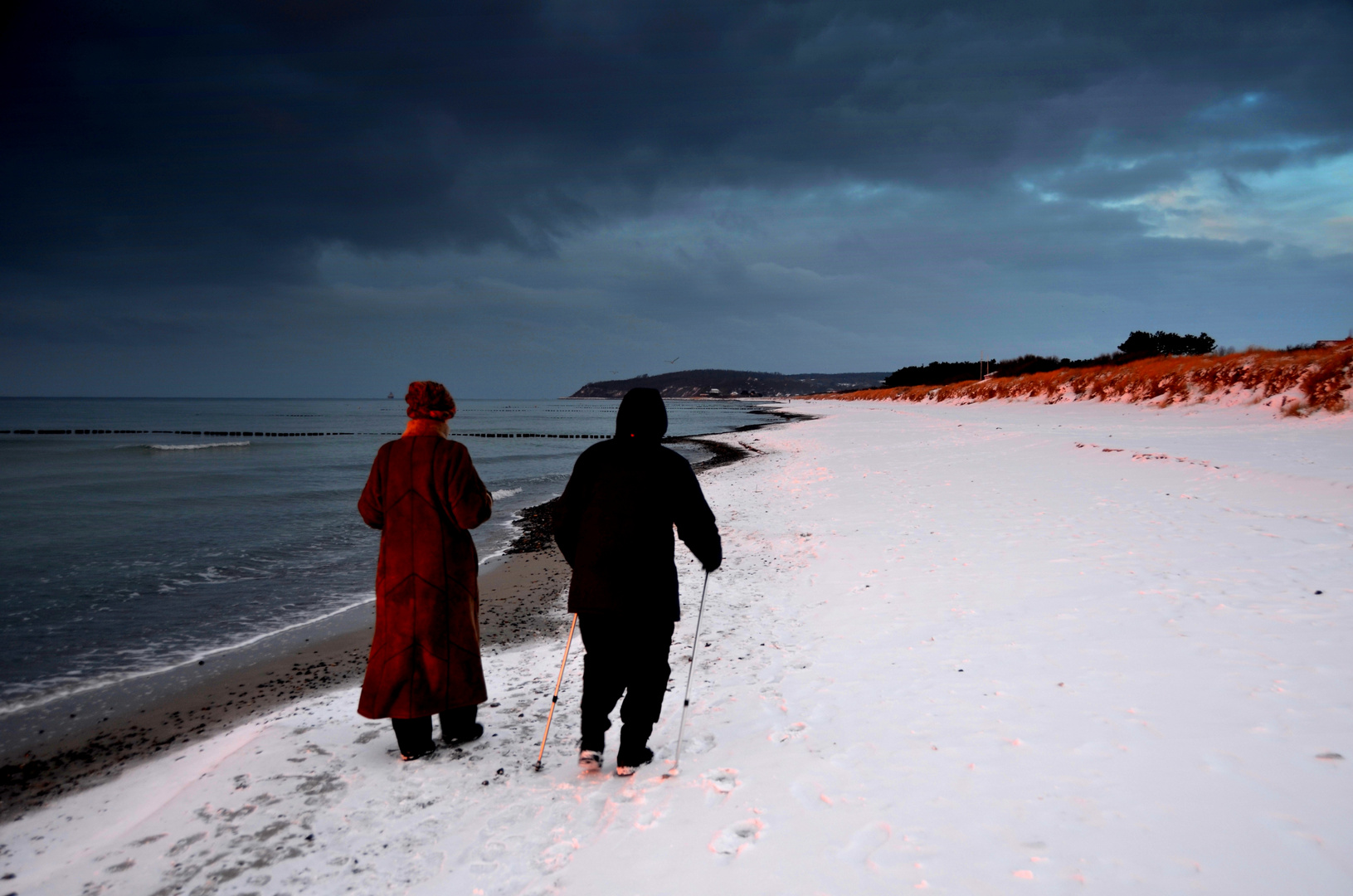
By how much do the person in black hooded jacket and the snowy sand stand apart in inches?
23.9

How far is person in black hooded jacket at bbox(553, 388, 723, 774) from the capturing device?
3756 mm

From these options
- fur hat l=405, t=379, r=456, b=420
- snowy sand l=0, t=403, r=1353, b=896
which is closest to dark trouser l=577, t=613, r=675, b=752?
snowy sand l=0, t=403, r=1353, b=896

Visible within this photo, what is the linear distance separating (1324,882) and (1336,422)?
21.5m

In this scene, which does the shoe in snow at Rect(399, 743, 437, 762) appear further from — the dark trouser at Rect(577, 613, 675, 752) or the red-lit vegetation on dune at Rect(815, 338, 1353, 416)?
the red-lit vegetation on dune at Rect(815, 338, 1353, 416)

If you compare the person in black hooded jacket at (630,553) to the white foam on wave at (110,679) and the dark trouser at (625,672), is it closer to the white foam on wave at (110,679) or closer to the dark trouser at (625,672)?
the dark trouser at (625,672)

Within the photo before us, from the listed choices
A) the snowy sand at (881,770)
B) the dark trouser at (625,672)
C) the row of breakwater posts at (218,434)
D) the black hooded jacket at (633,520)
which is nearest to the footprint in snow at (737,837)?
the snowy sand at (881,770)

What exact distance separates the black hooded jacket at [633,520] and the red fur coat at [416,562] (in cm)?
73

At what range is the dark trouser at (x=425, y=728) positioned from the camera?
4.23 m

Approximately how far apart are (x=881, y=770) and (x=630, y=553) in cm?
202

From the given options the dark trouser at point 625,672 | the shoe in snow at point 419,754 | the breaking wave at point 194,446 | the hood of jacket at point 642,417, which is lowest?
the shoe in snow at point 419,754

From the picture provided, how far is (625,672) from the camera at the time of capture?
3896 mm

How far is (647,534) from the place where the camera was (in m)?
3.78

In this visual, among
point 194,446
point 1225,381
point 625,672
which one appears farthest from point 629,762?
point 194,446

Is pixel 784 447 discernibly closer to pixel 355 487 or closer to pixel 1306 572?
pixel 355 487
